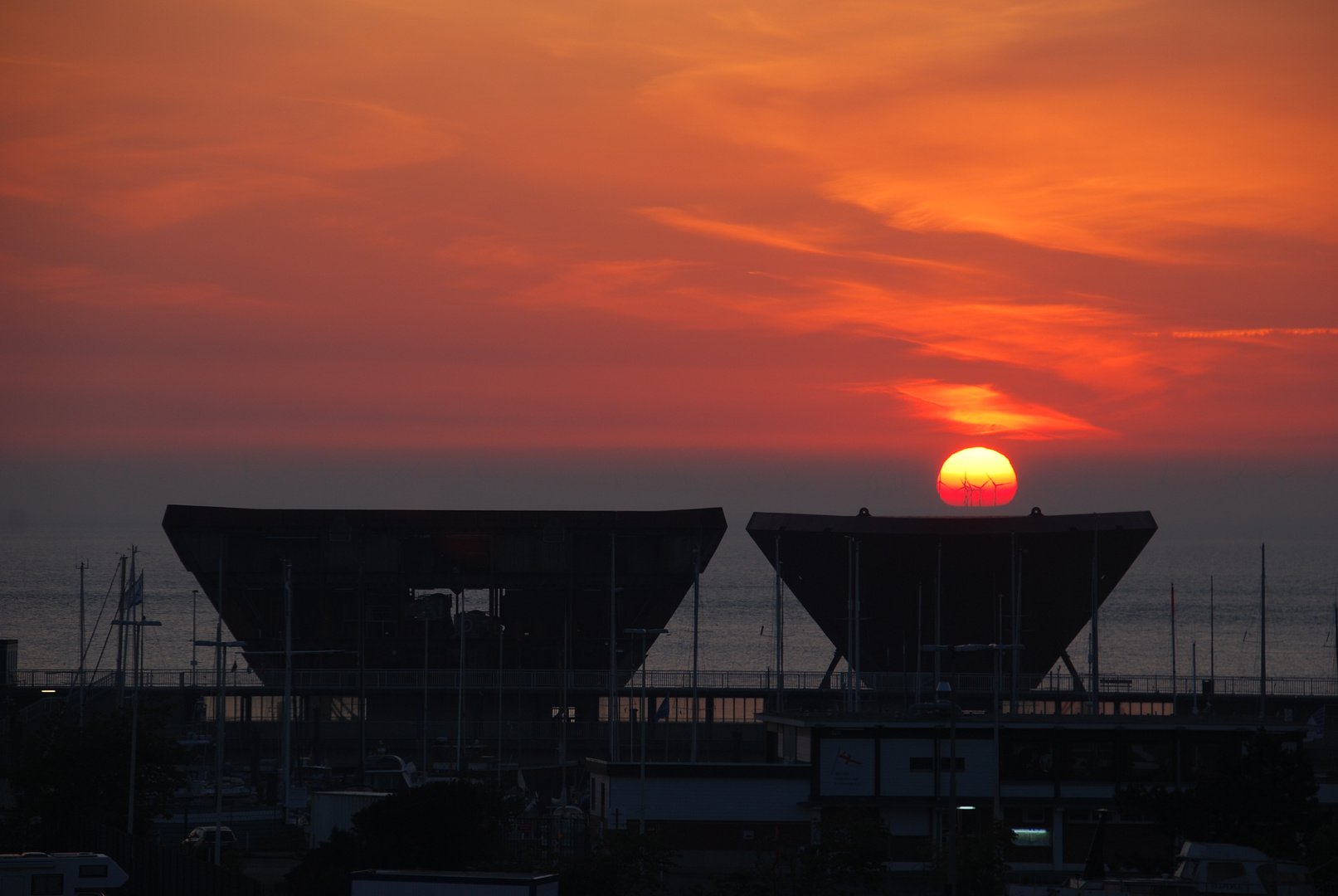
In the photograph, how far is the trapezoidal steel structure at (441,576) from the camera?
93.6m

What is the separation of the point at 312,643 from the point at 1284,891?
2755 inches

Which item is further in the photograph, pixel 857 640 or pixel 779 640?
pixel 779 640

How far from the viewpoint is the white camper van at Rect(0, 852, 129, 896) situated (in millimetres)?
34531

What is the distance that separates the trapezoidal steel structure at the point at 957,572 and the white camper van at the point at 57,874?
56.2 metres

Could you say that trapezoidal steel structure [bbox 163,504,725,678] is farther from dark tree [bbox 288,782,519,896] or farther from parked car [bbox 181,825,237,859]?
dark tree [bbox 288,782,519,896]

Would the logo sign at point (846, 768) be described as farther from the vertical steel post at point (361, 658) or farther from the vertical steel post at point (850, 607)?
the vertical steel post at point (361, 658)

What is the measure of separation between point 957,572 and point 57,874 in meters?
65.4

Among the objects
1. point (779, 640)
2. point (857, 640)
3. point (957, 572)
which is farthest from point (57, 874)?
point (957, 572)

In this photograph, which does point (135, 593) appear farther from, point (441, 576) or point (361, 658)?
point (441, 576)

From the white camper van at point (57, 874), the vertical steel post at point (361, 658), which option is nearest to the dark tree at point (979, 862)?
the white camper van at point (57, 874)

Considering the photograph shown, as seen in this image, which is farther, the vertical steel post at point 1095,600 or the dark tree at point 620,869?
the vertical steel post at point 1095,600

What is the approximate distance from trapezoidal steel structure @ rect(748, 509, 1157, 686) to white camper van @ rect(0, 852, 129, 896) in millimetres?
56232

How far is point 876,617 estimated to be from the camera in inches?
3863

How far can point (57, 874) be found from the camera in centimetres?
3488
